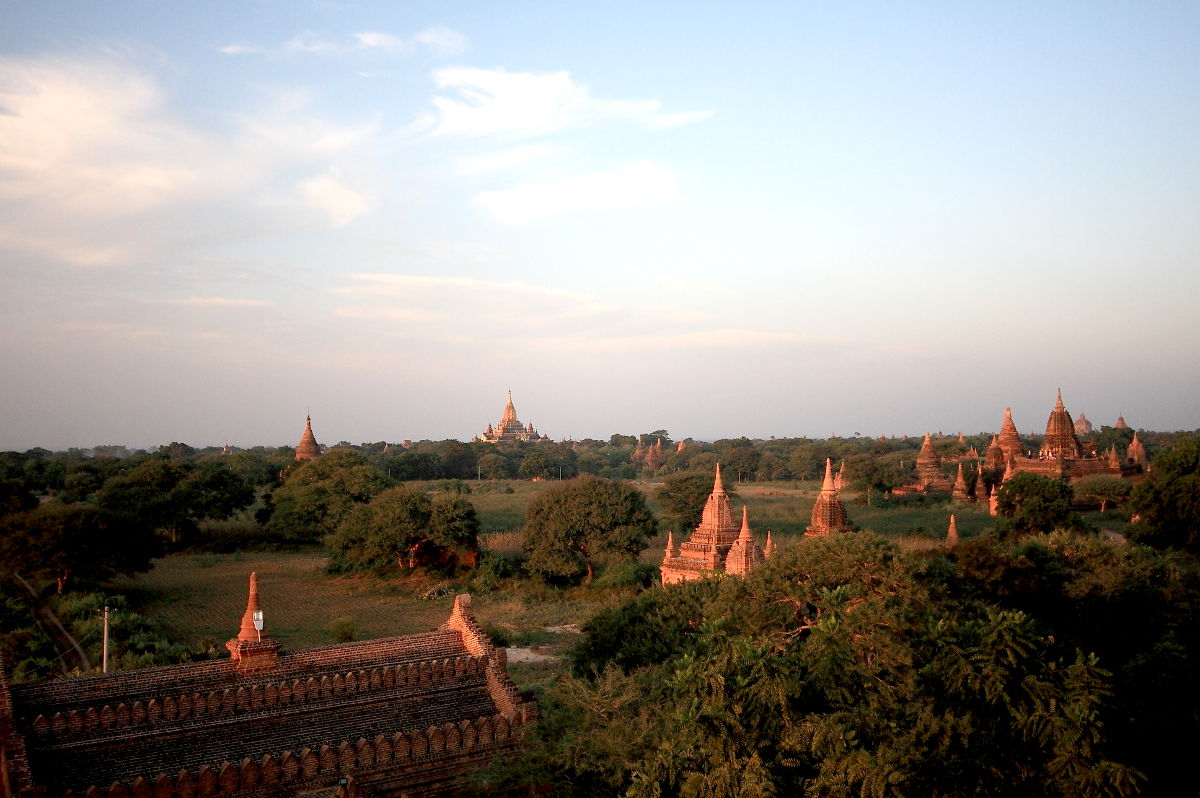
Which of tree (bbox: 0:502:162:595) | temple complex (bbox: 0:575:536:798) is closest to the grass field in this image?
tree (bbox: 0:502:162:595)

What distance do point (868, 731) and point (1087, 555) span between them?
63.4ft

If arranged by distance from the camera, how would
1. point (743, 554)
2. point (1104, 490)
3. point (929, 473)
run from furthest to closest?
point (929, 473) < point (1104, 490) < point (743, 554)

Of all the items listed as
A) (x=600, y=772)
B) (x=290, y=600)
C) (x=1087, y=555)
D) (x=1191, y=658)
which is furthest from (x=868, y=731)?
(x=290, y=600)

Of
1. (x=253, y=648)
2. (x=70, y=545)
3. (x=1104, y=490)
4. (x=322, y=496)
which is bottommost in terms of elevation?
(x=1104, y=490)

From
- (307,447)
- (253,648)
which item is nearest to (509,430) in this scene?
(307,447)

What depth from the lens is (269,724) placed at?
12164 mm

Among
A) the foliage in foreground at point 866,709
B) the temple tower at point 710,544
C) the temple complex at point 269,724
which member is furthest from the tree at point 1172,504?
the temple complex at point 269,724

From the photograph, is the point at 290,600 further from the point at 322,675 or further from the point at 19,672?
the point at 322,675

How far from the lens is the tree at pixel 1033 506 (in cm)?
4216

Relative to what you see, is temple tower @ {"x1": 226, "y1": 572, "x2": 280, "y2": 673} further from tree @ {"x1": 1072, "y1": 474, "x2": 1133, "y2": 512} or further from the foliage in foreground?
tree @ {"x1": 1072, "y1": 474, "x2": 1133, "y2": 512}

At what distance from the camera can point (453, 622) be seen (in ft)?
49.5

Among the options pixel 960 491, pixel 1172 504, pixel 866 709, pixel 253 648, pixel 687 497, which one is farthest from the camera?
pixel 960 491

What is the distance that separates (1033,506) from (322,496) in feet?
126

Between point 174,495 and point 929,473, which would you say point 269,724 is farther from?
point 929,473
